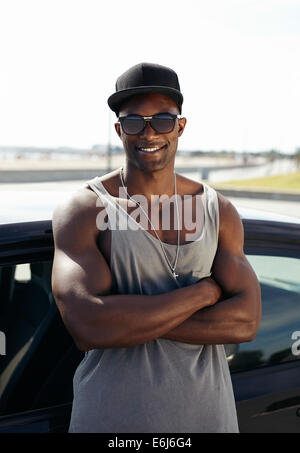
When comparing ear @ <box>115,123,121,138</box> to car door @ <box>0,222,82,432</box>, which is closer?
car door @ <box>0,222,82,432</box>

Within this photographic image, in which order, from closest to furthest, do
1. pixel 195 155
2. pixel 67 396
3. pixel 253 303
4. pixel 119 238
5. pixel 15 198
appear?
1. pixel 119 238
2. pixel 253 303
3. pixel 67 396
4. pixel 15 198
5. pixel 195 155

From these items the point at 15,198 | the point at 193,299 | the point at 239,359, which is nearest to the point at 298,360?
the point at 239,359

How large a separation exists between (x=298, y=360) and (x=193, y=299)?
2.88ft

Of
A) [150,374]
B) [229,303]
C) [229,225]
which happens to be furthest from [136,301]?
[229,225]

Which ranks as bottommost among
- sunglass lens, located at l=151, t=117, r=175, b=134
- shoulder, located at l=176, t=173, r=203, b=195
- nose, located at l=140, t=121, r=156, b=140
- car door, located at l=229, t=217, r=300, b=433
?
car door, located at l=229, t=217, r=300, b=433

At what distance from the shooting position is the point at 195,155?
112 meters

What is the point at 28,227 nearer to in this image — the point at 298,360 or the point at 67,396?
the point at 67,396

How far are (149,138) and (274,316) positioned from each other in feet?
3.28

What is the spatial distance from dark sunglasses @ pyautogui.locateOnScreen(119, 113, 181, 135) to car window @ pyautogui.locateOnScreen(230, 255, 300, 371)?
67 centimetres

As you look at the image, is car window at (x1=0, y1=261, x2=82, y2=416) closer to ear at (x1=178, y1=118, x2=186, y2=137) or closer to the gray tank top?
the gray tank top

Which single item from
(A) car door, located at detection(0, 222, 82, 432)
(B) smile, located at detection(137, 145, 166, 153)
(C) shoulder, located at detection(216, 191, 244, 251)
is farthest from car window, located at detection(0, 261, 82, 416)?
(C) shoulder, located at detection(216, 191, 244, 251)

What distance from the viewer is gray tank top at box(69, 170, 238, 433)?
59.4 inches

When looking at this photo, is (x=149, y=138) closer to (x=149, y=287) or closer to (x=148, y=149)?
(x=148, y=149)

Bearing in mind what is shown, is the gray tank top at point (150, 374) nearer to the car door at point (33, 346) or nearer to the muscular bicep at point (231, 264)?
the muscular bicep at point (231, 264)
